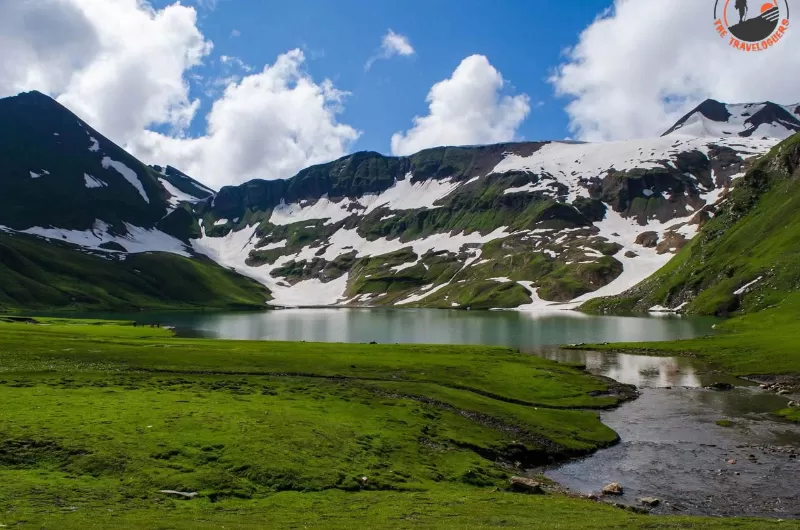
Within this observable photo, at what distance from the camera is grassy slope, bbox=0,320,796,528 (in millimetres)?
22219

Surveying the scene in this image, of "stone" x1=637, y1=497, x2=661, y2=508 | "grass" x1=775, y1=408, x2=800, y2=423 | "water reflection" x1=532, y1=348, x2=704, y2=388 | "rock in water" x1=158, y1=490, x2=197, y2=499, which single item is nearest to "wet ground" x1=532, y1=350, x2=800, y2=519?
"stone" x1=637, y1=497, x2=661, y2=508

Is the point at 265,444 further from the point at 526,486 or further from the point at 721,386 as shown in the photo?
the point at 721,386

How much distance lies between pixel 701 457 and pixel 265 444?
97.9ft

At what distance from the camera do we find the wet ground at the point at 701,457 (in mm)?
29172

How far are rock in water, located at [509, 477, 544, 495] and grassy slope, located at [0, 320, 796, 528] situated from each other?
1.06m

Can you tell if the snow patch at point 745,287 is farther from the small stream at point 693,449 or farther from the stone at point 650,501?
the stone at point 650,501

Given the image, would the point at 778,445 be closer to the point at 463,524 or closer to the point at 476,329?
the point at 463,524

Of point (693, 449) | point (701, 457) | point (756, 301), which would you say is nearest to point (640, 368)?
point (693, 449)

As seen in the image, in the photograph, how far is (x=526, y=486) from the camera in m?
30.2

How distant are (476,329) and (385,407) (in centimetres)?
11254

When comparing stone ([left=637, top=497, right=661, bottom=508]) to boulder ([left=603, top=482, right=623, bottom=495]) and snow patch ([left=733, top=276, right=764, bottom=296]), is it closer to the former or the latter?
boulder ([left=603, top=482, right=623, bottom=495])

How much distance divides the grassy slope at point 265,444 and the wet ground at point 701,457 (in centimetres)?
390

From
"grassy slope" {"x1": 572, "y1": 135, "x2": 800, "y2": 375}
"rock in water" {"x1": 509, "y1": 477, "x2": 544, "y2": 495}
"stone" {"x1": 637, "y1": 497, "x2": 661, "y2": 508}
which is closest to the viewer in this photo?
"stone" {"x1": 637, "y1": 497, "x2": 661, "y2": 508}

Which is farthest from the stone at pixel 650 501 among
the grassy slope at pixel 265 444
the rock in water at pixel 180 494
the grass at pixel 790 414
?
the grass at pixel 790 414
